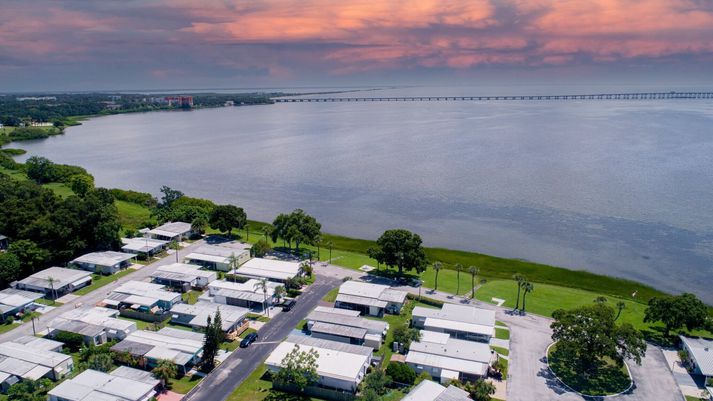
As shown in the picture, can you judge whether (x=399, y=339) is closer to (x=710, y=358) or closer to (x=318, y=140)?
(x=710, y=358)

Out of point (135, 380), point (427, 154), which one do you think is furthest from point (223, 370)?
point (427, 154)

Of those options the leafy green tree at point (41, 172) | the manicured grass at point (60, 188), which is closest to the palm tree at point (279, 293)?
the manicured grass at point (60, 188)

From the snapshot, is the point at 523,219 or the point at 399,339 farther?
the point at 523,219

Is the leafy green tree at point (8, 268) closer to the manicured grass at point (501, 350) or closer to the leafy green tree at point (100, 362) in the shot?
the leafy green tree at point (100, 362)

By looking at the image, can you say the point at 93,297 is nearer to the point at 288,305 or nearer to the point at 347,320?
the point at 288,305

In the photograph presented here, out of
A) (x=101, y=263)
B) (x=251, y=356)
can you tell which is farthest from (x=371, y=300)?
(x=101, y=263)

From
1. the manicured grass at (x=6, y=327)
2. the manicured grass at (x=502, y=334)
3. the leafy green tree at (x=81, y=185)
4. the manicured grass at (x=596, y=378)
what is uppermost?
the leafy green tree at (x=81, y=185)
